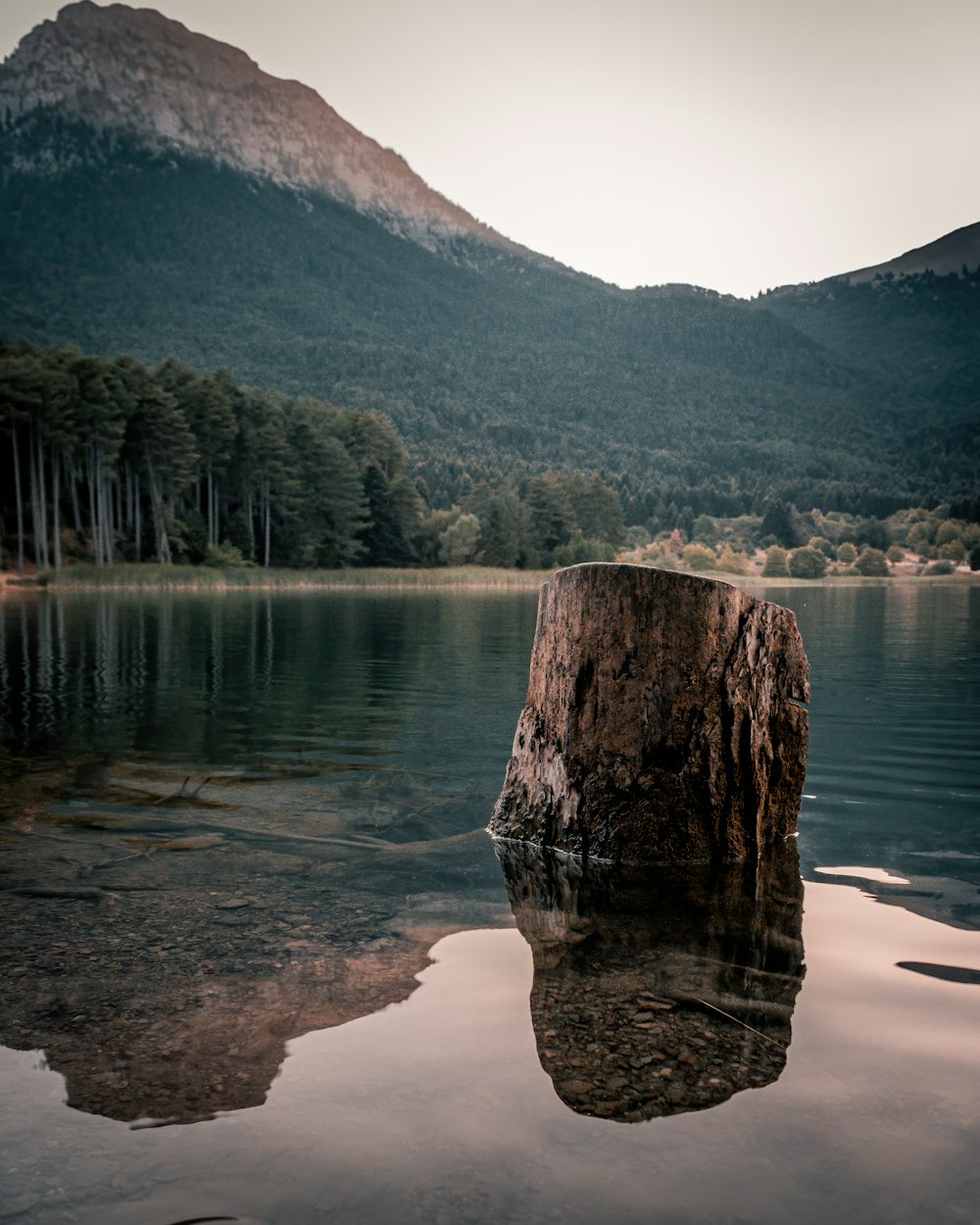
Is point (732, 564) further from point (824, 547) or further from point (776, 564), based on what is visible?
point (824, 547)

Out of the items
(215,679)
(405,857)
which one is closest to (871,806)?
(405,857)

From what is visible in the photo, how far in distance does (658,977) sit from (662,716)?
2.43m

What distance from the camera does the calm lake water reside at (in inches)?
116

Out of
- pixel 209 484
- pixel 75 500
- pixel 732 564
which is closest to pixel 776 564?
pixel 732 564

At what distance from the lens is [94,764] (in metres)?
10.4

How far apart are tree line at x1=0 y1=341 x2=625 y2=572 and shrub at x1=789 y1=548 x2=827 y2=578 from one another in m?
43.1

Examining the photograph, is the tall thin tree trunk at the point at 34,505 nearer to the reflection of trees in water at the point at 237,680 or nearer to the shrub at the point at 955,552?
the reflection of trees in water at the point at 237,680

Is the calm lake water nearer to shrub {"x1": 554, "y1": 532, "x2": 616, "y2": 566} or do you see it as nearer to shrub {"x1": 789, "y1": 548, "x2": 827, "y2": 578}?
shrub {"x1": 554, "y1": 532, "x2": 616, "y2": 566}

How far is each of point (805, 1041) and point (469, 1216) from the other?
1.73 meters

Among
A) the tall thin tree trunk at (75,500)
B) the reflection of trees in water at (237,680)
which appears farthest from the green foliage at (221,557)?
the reflection of trees in water at (237,680)

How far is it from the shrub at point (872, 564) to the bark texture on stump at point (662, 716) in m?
150

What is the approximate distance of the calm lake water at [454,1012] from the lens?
2.94m

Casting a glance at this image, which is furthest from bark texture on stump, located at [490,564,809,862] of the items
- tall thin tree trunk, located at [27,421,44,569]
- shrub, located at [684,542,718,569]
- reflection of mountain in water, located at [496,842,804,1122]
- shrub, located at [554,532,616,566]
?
shrub, located at [684,542,718,569]

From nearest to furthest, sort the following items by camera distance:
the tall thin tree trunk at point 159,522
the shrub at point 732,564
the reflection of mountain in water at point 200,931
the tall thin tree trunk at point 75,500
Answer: the reflection of mountain in water at point 200,931 < the tall thin tree trunk at point 75,500 < the tall thin tree trunk at point 159,522 < the shrub at point 732,564
